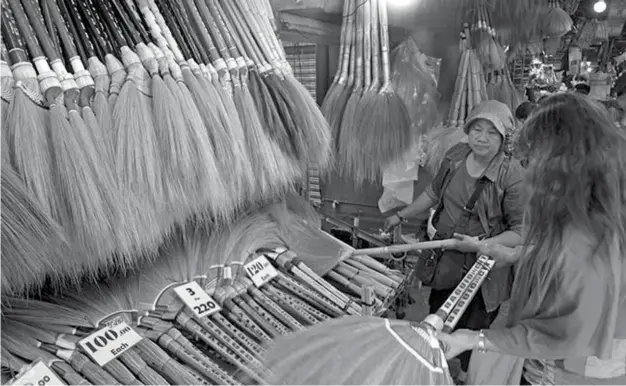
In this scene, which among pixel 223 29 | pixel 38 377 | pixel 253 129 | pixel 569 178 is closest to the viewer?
pixel 38 377

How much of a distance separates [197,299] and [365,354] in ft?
1.64

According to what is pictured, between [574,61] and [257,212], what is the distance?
25.8 feet

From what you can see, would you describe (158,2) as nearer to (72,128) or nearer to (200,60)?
(200,60)

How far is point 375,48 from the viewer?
2348 millimetres

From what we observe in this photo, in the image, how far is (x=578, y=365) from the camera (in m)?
1.25

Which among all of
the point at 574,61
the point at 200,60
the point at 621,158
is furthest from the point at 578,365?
the point at 574,61

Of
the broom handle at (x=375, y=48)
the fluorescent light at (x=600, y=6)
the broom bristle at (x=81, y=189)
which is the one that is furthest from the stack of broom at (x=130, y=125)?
the fluorescent light at (x=600, y=6)

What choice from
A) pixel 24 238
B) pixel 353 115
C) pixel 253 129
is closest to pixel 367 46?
pixel 353 115

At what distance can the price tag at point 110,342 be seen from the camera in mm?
964

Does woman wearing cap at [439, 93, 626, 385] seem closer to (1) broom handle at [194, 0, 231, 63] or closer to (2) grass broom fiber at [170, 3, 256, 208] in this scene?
(2) grass broom fiber at [170, 3, 256, 208]

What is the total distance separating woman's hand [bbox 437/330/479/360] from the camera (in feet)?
3.08

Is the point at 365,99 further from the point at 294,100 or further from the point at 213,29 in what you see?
the point at 213,29

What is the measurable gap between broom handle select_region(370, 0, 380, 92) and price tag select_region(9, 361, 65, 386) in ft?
5.92

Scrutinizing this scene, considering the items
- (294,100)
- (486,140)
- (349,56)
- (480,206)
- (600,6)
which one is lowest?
(480,206)
